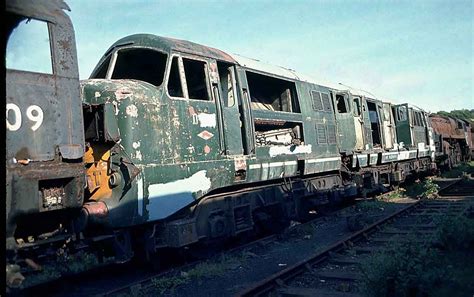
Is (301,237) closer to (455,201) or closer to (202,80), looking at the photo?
(202,80)

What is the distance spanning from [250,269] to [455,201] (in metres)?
8.35

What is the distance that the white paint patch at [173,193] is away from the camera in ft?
19.1

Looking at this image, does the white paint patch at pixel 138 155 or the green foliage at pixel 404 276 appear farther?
the white paint patch at pixel 138 155

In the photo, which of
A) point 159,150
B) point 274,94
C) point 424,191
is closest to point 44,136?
point 159,150

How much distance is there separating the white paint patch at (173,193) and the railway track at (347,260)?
1630 mm

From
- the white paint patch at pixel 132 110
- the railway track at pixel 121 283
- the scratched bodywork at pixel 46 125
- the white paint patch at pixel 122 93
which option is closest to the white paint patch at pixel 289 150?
the railway track at pixel 121 283

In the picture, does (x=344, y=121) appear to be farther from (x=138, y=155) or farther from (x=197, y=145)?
(x=138, y=155)

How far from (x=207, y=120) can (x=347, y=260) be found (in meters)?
3.08

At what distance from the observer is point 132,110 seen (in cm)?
569

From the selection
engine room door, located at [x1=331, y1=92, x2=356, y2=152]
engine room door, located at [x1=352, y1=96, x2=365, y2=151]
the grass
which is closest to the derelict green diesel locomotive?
engine room door, located at [x1=331, y1=92, x2=356, y2=152]

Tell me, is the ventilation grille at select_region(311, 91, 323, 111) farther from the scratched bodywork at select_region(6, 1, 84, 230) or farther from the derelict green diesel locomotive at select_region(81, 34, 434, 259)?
the scratched bodywork at select_region(6, 1, 84, 230)

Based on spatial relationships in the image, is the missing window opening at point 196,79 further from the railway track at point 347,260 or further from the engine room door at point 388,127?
the engine room door at point 388,127

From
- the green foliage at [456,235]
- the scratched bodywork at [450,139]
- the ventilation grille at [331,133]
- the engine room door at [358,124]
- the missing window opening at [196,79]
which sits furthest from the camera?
the scratched bodywork at [450,139]

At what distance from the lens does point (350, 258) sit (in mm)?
6824
